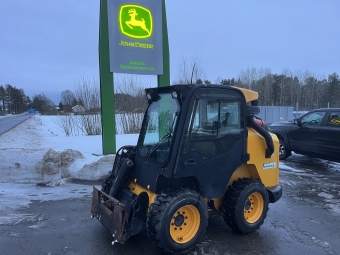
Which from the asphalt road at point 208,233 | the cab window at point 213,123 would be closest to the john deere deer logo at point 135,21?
the asphalt road at point 208,233

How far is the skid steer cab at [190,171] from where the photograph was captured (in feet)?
11.0

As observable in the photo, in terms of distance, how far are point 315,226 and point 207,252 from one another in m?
2.13

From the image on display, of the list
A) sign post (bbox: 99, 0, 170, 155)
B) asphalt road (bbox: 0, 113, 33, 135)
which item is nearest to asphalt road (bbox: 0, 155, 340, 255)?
sign post (bbox: 99, 0, 170, 155)

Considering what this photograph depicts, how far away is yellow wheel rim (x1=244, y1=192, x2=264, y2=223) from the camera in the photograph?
410cm

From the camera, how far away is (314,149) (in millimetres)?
8438

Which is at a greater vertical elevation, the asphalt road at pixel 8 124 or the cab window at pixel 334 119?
the cab window at pixel 334 119

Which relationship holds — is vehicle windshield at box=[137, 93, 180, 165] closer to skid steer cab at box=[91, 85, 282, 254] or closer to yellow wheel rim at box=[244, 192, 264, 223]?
skid steer cab at box=[91, 85, 282, 254]

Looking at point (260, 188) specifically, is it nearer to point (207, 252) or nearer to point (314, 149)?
point (207, 252)

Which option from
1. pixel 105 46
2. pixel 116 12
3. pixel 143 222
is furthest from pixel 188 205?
pixel 116 12

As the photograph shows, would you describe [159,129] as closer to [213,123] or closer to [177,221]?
[213,123]

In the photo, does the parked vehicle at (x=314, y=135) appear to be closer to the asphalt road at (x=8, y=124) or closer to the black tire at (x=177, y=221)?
the black tire at (x=177, y=221)

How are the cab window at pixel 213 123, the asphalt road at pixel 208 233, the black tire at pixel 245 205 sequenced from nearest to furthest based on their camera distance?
1. the cab window at pixel 213 123
2. the asphalt road at pixel 208 233
3. the black tire at pixel 245 205

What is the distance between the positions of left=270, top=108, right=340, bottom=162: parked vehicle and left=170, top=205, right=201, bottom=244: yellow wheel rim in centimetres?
615

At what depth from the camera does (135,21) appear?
347 inches
